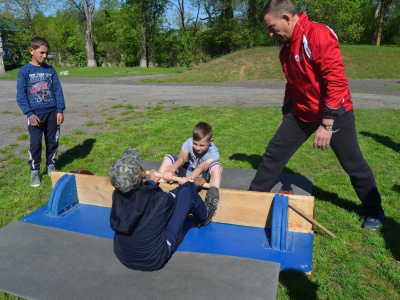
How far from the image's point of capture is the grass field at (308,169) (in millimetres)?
3049

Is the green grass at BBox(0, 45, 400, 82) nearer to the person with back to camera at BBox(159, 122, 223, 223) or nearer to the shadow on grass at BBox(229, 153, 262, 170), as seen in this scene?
the shadow on grass at BBox(229, 153, 262, 170)

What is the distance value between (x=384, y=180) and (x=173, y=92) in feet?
41.2

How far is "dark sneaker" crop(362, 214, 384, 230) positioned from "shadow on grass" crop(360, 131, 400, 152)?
3.86 meters

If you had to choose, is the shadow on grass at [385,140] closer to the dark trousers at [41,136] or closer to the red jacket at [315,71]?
the red jacket at [315,71]

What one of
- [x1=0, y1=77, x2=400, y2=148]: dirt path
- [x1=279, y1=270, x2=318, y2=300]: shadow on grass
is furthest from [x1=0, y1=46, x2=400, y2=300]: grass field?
[x1=0, y1=77, x2=400, y2=148]: dirt path

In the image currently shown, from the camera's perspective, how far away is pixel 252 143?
7.59 m

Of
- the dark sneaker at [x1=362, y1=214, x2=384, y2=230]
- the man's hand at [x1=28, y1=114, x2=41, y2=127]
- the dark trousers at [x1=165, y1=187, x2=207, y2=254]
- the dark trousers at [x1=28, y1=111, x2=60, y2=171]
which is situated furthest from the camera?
the dark trousers at [x1=28, y1=111, x2=60, y2=171]

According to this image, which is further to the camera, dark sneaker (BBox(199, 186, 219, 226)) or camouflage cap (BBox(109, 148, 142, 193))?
dark sneaker (BBox(199, 186, 219, 226))

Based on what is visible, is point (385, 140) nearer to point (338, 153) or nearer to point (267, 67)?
point (338, 153)

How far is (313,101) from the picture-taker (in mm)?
3436

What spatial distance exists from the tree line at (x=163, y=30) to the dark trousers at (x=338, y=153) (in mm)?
34122

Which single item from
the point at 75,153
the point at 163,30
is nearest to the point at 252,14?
the point at 163,30

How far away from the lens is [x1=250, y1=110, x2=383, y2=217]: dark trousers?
3.56m

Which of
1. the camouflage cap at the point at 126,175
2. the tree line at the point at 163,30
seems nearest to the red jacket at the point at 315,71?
the camouflage cap at the point at 126,175
